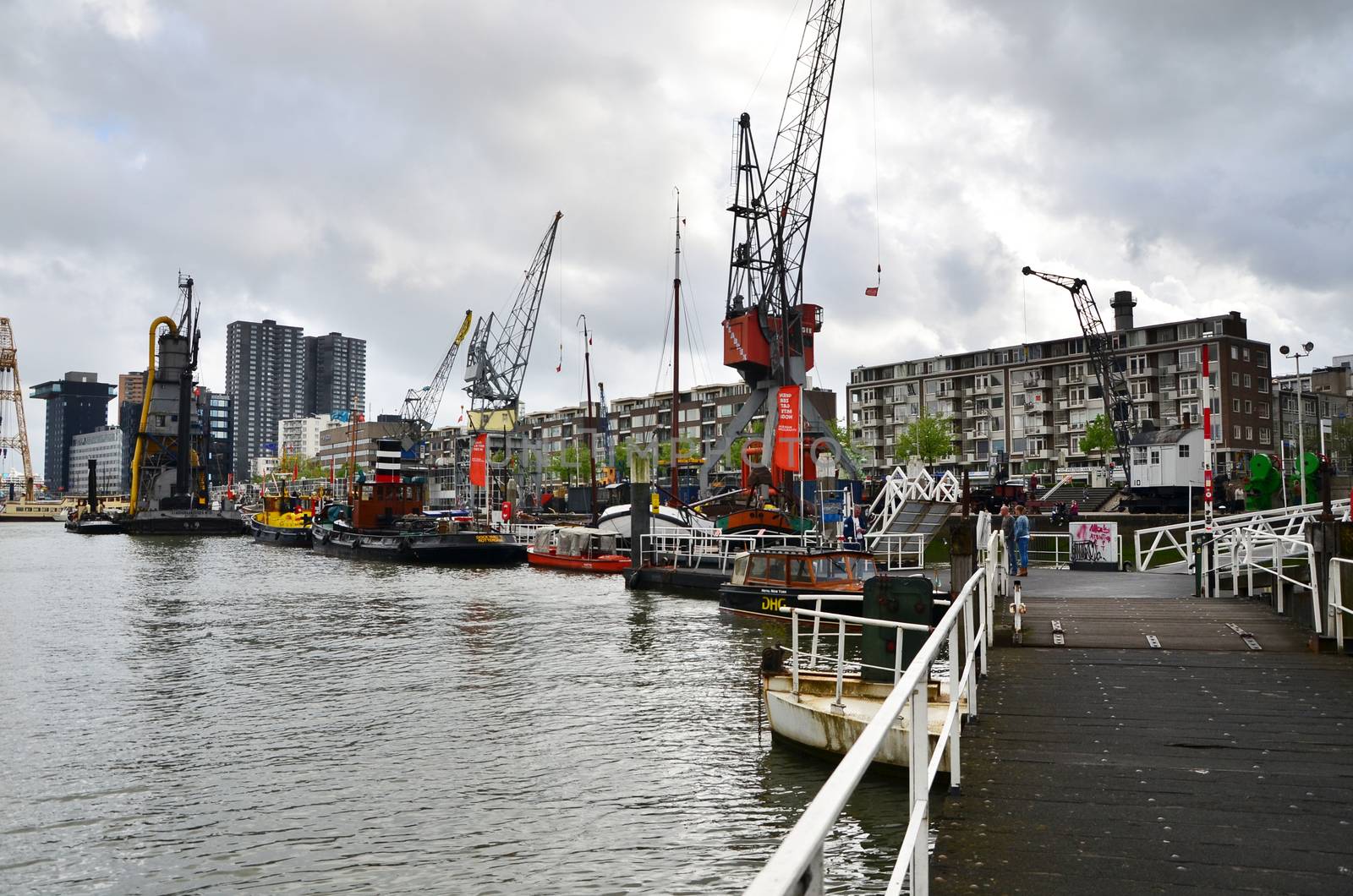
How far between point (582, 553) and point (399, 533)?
64.4ft

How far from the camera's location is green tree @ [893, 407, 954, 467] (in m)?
115

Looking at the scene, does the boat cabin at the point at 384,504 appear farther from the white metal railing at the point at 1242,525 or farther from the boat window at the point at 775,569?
the white metal railing at the point at 1242,525

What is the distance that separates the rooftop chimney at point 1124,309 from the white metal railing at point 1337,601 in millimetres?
106524

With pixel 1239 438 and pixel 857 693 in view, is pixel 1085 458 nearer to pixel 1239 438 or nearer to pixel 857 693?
pixel 1239 438

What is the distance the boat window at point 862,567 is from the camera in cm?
3084

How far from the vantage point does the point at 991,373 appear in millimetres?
126125

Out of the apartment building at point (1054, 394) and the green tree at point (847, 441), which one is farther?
the green tree at point (847, 441)

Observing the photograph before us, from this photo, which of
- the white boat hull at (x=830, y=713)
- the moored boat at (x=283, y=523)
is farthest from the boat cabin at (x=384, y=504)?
the white boat hull at (x=830, y=713)

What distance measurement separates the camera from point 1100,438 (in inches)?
3991

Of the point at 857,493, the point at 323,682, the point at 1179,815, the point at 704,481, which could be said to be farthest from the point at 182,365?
→ the point at 1179,815

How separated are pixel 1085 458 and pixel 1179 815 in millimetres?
115034

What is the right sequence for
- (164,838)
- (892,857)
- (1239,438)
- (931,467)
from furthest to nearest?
(931,467) < (1239,438) < (164,838) < (892,857)

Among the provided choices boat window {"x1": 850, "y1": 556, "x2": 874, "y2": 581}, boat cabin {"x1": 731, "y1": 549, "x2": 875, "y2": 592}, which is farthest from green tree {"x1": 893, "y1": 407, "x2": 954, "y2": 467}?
boat window {"x1": 850, "y1": 556, "x2": 874, "y2": 581}

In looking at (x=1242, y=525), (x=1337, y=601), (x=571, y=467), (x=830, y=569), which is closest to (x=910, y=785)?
(x=1337, y=601)
